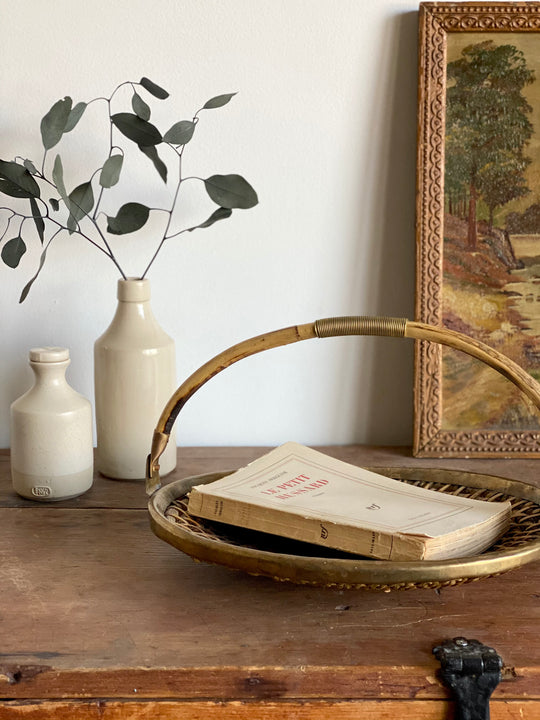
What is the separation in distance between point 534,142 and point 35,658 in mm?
894

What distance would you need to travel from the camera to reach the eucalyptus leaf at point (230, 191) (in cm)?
103

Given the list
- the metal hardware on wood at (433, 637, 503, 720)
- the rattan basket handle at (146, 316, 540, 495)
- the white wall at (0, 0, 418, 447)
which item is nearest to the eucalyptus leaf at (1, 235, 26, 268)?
the white wall at (0, 0, 418, 447)

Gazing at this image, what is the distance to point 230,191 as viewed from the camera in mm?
1032

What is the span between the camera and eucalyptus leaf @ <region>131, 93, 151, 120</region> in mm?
1015

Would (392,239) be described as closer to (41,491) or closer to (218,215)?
(218,215)

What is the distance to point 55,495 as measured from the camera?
0.95 metres

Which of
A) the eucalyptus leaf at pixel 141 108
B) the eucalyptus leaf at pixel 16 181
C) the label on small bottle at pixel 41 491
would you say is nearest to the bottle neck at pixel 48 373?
the label on small bottle at pixel 41 491

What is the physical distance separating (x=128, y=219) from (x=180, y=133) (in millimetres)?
132

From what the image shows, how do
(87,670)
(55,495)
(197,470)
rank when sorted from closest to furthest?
(87,670) < (55,495) < (197,470)

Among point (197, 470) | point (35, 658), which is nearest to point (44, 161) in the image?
point (197, 470)

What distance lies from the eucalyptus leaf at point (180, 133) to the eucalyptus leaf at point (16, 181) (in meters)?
0.18

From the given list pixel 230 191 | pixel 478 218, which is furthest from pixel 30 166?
pixel 478 218

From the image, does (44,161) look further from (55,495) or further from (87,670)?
(87,670)

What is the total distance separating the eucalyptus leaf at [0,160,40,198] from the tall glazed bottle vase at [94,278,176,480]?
0.54ft
